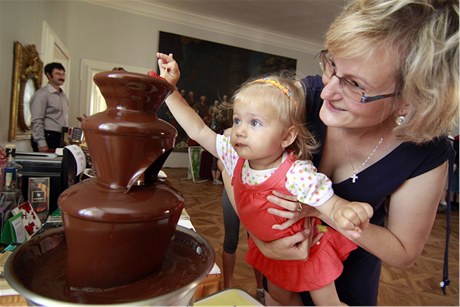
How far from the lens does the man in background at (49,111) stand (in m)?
3.97

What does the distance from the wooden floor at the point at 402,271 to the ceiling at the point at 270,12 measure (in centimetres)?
434

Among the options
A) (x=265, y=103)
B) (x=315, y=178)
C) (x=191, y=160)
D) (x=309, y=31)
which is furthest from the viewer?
(x=309, y=31)

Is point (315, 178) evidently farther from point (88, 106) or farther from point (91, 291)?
point (88, 106)

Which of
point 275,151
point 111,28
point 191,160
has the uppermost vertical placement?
point 111,28

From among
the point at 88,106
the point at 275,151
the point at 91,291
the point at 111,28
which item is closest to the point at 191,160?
the point at 88,106

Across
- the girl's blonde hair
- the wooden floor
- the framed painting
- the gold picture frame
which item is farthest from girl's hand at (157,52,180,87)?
the framed painting

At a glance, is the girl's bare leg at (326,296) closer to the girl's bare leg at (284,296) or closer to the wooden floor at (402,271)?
the girl's bare leg at (284,296)

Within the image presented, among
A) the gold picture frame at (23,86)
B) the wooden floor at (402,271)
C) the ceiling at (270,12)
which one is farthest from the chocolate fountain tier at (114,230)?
the ceiling at (270,12)

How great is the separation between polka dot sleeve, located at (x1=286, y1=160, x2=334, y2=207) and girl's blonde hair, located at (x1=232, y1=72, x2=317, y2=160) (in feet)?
0.43

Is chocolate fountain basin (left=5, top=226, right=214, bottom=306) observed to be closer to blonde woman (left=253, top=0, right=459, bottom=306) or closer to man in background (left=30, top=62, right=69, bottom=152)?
blonde woman (left=253, top=0, right=459, bottom=306)

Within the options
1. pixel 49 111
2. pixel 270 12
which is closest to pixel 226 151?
pixel 49 111

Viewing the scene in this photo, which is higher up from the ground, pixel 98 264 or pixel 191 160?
pixel 98 264

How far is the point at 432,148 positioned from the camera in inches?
37.9

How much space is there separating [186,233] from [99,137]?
0.83 feet
